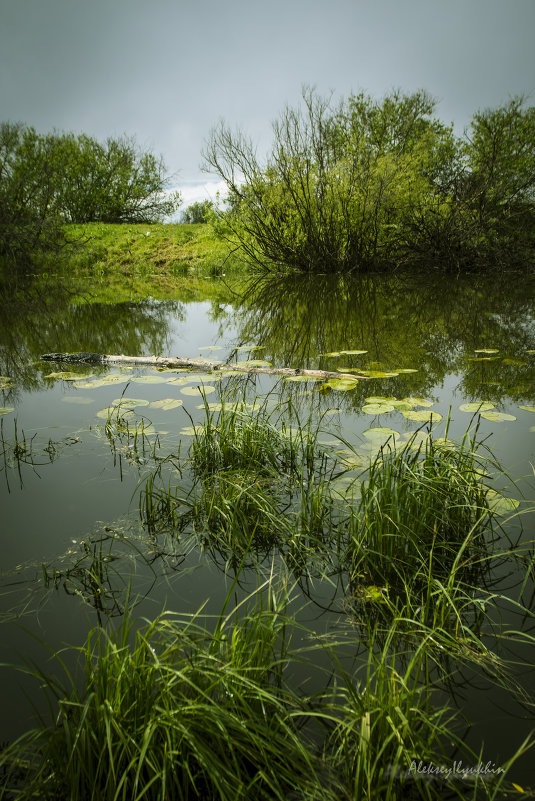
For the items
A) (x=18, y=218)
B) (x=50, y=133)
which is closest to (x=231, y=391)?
(x=18, y=218)

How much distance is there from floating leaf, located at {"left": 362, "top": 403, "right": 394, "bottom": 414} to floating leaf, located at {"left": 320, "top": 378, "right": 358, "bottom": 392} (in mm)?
482

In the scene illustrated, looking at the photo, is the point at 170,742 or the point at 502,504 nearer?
the point at 170,742

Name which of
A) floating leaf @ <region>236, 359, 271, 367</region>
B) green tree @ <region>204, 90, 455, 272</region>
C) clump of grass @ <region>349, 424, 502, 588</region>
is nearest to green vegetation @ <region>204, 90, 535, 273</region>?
green tree @ <region>204, 90, 455, 272</region>

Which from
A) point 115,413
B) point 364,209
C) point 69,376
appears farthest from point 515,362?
point 364,209

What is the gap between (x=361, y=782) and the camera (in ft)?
3.49

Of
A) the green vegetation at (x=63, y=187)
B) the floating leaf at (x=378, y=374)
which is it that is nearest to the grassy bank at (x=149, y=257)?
the green vegetation at (x=63, y=187)

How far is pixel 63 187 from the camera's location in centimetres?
2303

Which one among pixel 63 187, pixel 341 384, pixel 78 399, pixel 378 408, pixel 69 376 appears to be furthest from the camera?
pixel 63 187

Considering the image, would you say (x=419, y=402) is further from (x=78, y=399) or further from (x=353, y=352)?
(x=78, y=399)

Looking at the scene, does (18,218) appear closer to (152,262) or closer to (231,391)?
(152,262)

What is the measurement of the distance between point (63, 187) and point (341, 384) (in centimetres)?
2418

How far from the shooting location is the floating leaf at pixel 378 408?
348 centimetres

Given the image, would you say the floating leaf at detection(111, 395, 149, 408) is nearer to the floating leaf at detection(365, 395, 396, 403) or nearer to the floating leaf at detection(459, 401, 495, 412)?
the floating leaf at detection(365, 395, 396, 403)

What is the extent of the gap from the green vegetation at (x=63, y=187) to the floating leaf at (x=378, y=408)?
1484cm
